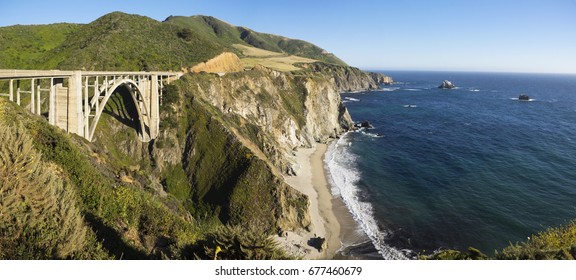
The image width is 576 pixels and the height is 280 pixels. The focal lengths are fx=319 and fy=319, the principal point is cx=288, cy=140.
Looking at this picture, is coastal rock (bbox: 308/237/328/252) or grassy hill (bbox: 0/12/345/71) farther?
grassy hill (bbox: 0/12/345/71)

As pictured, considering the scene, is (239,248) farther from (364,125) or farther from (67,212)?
(364,125)

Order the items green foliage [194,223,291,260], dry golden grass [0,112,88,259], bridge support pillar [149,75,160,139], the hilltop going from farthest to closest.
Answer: bridge support pillar [149,75,160,139], the hilltop, green foliage [194,223,291,260], dry golden grass [0,112,88,259]

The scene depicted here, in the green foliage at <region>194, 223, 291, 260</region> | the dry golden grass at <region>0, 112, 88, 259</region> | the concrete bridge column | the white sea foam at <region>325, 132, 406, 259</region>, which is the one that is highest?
the concrete bridge column

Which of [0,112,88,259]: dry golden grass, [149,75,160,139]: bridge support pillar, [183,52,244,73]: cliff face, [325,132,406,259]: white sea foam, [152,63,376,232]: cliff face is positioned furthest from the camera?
[183,52,244,73]: cliff face

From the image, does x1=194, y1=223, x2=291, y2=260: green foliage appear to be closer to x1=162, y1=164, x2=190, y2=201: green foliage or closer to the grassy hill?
x1=162, y1=164, x2=190, y2=201: green foliage

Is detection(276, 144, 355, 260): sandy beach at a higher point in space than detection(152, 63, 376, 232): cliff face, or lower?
lower

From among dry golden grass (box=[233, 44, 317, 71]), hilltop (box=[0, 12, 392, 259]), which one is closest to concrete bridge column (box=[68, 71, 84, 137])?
hilltop (box=[0, 12, 392, 259])

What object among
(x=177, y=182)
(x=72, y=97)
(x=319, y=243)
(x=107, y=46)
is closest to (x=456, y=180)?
(x=319, y=243)

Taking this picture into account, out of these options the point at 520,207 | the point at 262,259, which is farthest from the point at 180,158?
the point at 520,207
